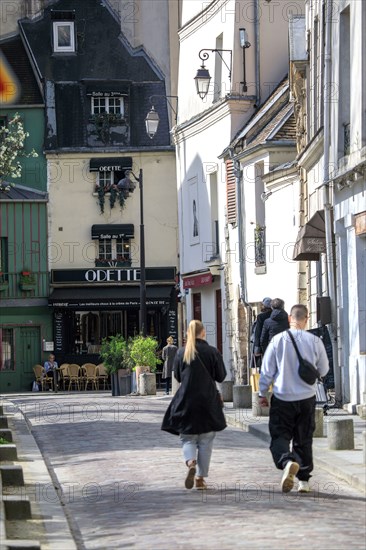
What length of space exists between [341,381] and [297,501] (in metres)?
11.6

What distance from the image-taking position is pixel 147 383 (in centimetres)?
3628

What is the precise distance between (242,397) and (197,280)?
48.3 ft

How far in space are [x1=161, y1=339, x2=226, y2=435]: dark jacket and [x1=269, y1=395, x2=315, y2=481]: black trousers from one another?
628 mm

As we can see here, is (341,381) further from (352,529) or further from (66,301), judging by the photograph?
(66,301)

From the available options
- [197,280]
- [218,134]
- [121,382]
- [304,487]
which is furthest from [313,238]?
[197,280]

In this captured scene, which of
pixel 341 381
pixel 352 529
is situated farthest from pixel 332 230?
pixel 352 529

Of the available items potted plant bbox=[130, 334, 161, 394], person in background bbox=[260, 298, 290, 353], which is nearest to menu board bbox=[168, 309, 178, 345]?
potted plant bbox=[130, 334, 161, 394]

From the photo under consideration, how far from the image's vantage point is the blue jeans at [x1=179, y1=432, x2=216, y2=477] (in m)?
13.1

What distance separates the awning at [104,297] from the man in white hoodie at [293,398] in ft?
121

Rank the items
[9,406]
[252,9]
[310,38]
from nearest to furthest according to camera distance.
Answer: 1. [310,38]
2. [9,406]
3. [252,9]

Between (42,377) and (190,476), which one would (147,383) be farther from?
(190,476)

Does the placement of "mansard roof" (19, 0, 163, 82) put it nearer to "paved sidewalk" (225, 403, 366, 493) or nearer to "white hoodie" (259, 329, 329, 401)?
"paved sidewalk" (225, 403, 366, 493)

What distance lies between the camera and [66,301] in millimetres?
49719

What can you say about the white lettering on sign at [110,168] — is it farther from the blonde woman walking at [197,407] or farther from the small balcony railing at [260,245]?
the blonde woman walking at [197,407]
